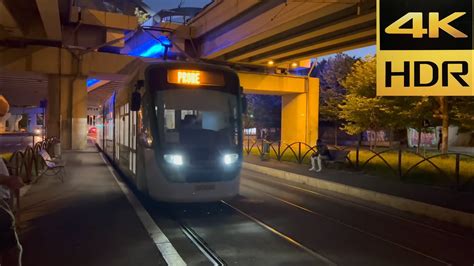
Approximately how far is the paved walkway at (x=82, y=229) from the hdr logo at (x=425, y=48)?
4490mm

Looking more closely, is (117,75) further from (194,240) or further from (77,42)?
(194,240)

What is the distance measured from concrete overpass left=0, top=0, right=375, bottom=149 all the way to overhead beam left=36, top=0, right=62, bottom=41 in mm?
47

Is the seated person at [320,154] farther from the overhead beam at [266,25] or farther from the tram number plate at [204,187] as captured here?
the tram number plate at [204,187]

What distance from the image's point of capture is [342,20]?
20.2 meters

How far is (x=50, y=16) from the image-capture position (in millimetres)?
20750

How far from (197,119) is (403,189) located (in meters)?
6.60

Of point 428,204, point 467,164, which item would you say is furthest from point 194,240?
point 467,164

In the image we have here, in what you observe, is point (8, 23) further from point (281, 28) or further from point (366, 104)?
point (366, 104)

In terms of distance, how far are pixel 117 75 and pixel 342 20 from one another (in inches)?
690

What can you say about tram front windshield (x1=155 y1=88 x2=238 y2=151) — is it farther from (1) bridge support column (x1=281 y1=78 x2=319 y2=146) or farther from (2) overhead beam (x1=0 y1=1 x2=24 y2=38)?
(1) bridge support column (x1=281 y1=78 x2=319 y2=146)

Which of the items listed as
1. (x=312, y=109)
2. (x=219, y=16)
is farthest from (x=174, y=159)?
(x=312, y=109)

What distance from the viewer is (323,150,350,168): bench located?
1716 cm

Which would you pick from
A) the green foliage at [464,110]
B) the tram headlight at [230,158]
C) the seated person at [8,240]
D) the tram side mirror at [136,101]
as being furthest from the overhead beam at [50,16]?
the green foliage at [464,110]

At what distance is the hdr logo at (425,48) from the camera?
22.8 ft
